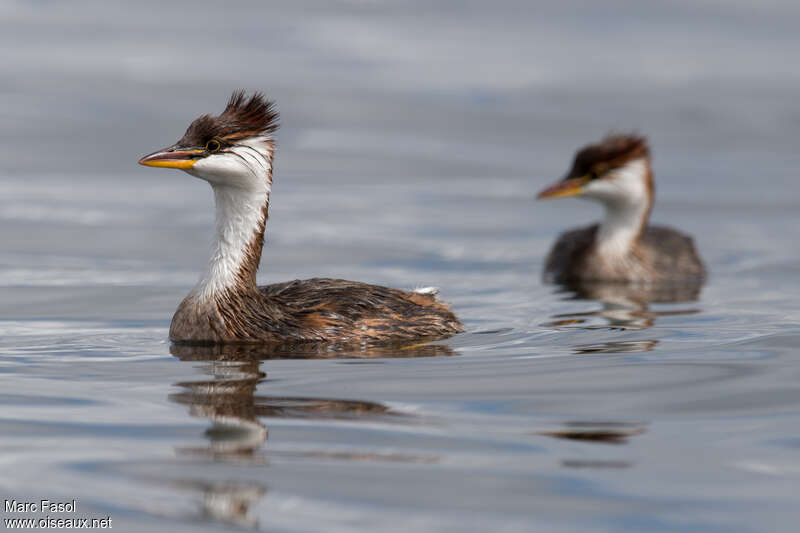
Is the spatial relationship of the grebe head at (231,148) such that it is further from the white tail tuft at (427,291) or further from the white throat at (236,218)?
the white tail tuft at (427,291)

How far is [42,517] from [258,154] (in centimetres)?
501

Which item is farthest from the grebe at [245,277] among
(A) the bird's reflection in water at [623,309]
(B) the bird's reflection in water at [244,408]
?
(A) the bird's reflection in water at [623,309]

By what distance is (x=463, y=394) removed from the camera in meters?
9.00

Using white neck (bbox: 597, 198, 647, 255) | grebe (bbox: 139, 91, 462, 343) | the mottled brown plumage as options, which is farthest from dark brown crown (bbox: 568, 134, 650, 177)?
grebe (bbox: 139, 91, 462, 343)

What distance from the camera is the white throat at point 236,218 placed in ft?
36.2

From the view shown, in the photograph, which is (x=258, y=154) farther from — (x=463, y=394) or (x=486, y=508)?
(x=486, y=508)

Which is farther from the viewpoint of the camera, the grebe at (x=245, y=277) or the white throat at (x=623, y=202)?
the white throat at (x=623, y=202)

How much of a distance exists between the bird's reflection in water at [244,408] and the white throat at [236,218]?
0.56m

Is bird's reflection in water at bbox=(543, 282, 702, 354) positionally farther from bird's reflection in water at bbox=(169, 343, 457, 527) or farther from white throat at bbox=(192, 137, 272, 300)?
white throat at bbox=(192, 137, 272, 300)

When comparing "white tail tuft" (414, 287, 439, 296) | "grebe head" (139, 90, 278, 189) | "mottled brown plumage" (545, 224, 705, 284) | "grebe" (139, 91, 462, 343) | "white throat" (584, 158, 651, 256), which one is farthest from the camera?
"white throat" (584, 158, 651, 256)

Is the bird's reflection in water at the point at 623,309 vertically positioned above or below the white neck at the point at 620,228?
below

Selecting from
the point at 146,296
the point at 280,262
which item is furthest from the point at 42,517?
the point at 280,262

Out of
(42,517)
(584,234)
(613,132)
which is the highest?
(613,132)

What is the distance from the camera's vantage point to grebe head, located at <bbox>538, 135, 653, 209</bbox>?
61.9 ft
